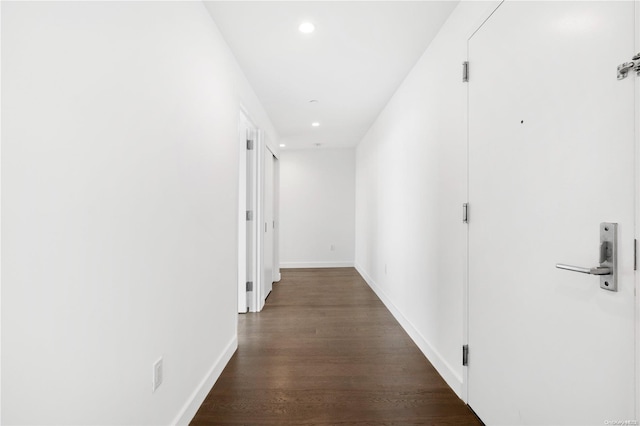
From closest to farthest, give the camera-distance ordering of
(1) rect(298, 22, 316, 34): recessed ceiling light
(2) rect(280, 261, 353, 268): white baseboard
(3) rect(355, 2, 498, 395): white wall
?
(3) rect(355, 2, 498, 395): white wall < (1) rect(298, 22, 316, 34): recessed ceiling light < (2) rect(280, 261, 353, 268): white baseboard

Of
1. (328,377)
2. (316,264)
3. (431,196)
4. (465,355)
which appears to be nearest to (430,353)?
(465,355)

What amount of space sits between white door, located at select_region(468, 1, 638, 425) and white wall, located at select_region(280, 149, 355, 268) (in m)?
4.91

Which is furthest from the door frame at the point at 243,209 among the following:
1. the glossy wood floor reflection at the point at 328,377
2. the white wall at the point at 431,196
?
the white wall at the point at 431,196

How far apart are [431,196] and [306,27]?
1.53 m

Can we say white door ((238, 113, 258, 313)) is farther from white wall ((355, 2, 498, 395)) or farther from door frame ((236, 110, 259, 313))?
white wall ((355, 2, 498, 395))

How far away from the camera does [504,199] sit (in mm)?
1490

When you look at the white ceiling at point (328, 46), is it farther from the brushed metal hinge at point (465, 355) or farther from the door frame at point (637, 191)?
the brushed metal hinge at point (465, 355)

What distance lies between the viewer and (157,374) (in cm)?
138

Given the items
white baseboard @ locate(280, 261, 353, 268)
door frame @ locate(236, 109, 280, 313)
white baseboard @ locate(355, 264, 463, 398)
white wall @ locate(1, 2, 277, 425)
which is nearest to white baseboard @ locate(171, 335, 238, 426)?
white wall @ locate(1, 2, 277, 425)

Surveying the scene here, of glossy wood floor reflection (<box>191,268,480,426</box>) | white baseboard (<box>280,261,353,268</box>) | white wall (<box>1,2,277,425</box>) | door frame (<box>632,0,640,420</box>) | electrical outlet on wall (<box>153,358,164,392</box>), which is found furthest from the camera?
white baseboard (<box>280,261,353,268</box>)

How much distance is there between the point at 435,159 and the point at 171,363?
6.96ft

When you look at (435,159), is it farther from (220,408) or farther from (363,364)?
(220,408)

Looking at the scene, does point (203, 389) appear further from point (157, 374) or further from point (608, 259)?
point (608, 259)

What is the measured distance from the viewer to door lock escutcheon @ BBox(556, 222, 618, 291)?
3.14 feet
